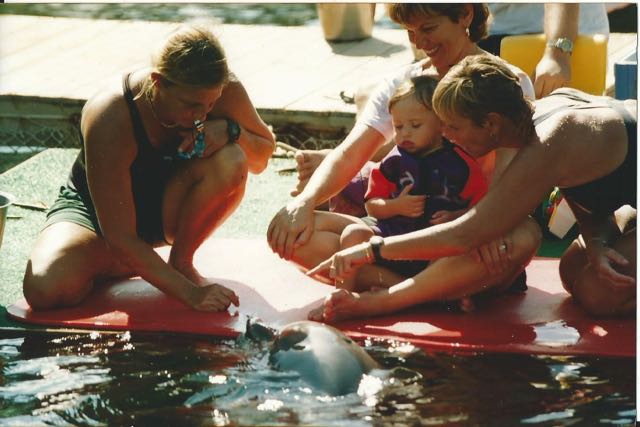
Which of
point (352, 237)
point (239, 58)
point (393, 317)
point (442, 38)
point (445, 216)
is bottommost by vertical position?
point (239, 58)

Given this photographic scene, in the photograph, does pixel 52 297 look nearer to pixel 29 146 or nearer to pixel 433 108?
pixel 433 108

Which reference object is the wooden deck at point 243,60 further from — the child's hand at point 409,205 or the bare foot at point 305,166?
the child's hand at point 409,205

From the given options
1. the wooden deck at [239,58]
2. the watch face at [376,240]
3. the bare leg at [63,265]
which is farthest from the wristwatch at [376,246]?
the wooden deck at [239,58]

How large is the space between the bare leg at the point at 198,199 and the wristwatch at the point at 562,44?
1.73 metres

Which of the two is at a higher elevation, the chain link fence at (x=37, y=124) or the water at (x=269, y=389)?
the water at (x=269, y=389)

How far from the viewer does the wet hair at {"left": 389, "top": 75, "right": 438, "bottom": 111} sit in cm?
395

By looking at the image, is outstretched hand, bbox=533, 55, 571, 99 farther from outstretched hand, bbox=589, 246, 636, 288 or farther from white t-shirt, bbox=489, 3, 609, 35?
outstretched hand, bbox=589, 246, 636, 288

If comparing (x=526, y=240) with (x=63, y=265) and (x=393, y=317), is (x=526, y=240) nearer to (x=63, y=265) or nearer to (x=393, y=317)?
(x=393, y=317)

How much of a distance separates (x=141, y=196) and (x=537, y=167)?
148 cm

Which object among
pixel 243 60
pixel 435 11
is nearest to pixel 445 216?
pixel 435 11

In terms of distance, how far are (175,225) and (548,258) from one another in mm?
1515

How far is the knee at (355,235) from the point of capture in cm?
404

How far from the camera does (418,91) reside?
156 inches

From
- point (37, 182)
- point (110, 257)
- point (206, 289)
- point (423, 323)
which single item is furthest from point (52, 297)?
point (37, 182)
